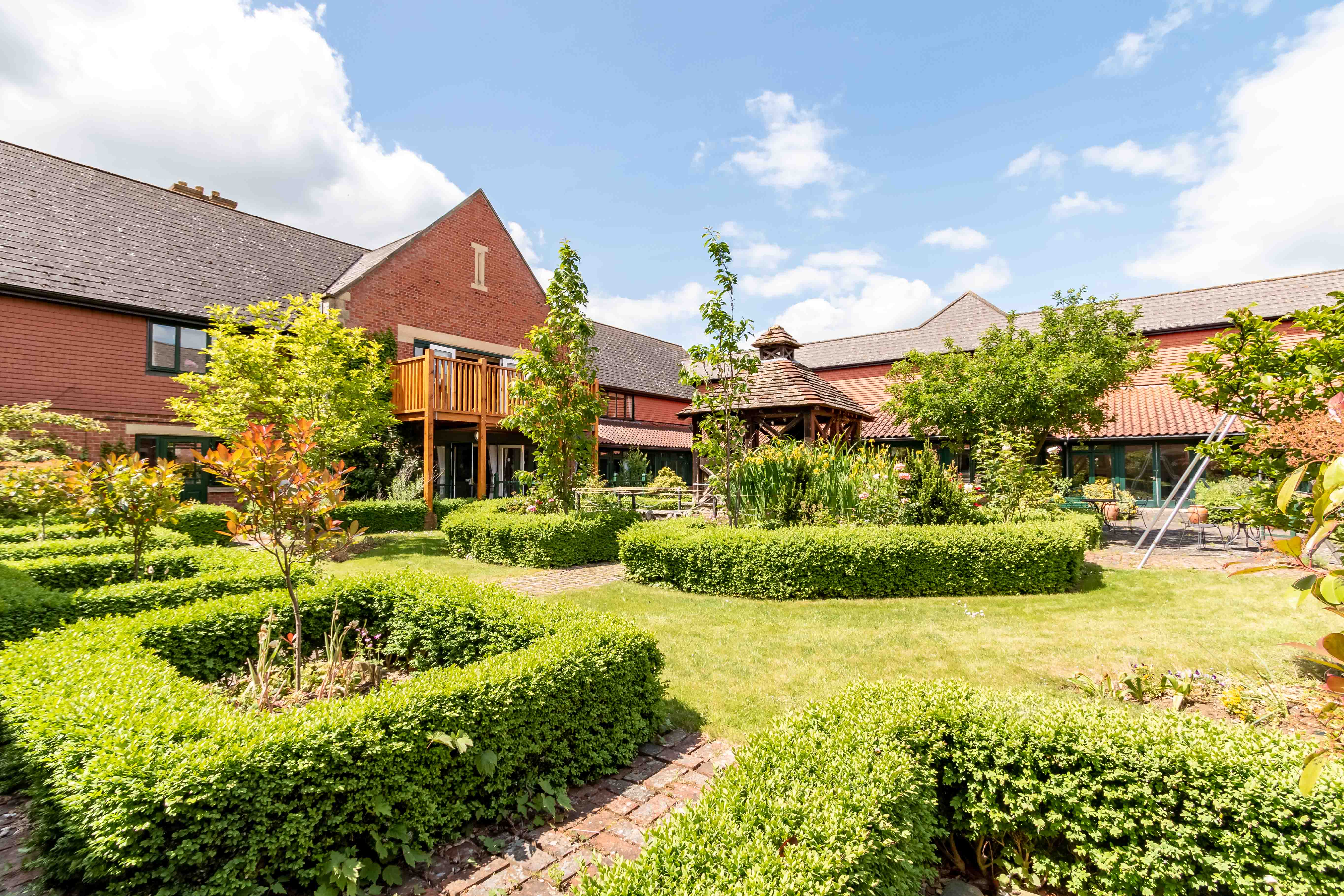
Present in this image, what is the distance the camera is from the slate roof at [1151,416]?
20.4m

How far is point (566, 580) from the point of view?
10125 mm

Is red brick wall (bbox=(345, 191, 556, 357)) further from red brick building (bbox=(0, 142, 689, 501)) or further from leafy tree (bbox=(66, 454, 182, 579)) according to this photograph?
leafy tree (bbox=(66, 454, 182, 579))

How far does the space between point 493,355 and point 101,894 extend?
19.7 m

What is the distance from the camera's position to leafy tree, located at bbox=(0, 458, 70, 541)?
7.48 meters

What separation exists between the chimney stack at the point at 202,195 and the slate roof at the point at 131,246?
38cm

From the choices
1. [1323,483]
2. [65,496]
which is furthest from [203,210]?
[1323,483]

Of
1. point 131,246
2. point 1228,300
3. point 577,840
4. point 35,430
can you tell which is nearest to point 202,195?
point 131,246

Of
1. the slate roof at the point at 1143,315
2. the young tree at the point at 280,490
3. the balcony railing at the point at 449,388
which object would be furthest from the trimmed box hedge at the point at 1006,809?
the slate roof at the point at 1143,315

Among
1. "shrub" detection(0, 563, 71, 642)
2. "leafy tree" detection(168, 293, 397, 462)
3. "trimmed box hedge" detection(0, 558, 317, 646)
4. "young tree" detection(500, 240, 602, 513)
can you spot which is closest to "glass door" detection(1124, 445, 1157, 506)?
"young tree" detection(500, 240, 602, 513)

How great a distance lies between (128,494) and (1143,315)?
3118 centimetres

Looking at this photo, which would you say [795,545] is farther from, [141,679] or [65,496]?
[65,496]

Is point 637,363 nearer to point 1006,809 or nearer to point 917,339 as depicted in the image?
point 917,339

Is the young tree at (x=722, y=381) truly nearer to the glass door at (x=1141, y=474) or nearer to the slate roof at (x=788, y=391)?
the slate roof at (x=788, y=391)

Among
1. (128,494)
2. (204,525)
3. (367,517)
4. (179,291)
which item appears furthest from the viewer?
(179,291)
